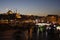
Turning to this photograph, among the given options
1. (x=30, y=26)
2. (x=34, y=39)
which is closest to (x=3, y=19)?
(x=30, y=26)

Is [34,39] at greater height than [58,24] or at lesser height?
lesser

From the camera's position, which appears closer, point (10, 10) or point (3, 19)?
point (10, 10)

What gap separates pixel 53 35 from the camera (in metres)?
3.80

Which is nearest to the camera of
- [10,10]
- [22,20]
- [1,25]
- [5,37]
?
[10,10]

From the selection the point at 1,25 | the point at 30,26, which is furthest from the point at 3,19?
the point at 30,26

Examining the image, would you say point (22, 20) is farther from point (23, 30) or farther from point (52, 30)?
point (52, 30)

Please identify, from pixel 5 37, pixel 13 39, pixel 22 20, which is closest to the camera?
pixel 22 20

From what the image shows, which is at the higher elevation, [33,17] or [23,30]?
[33,17]

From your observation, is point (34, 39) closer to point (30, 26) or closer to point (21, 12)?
point (30, 26)

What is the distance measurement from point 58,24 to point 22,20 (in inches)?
29.5

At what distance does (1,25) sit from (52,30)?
1192 mm

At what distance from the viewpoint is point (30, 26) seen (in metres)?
3.49

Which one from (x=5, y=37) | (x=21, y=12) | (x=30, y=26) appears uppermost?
(x=21, y=12)

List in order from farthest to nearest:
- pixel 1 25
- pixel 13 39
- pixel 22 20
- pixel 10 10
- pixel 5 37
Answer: pixel 5 37
pixel 13 39
pixel 22 20
pixel 1 25
pixel 10 10
